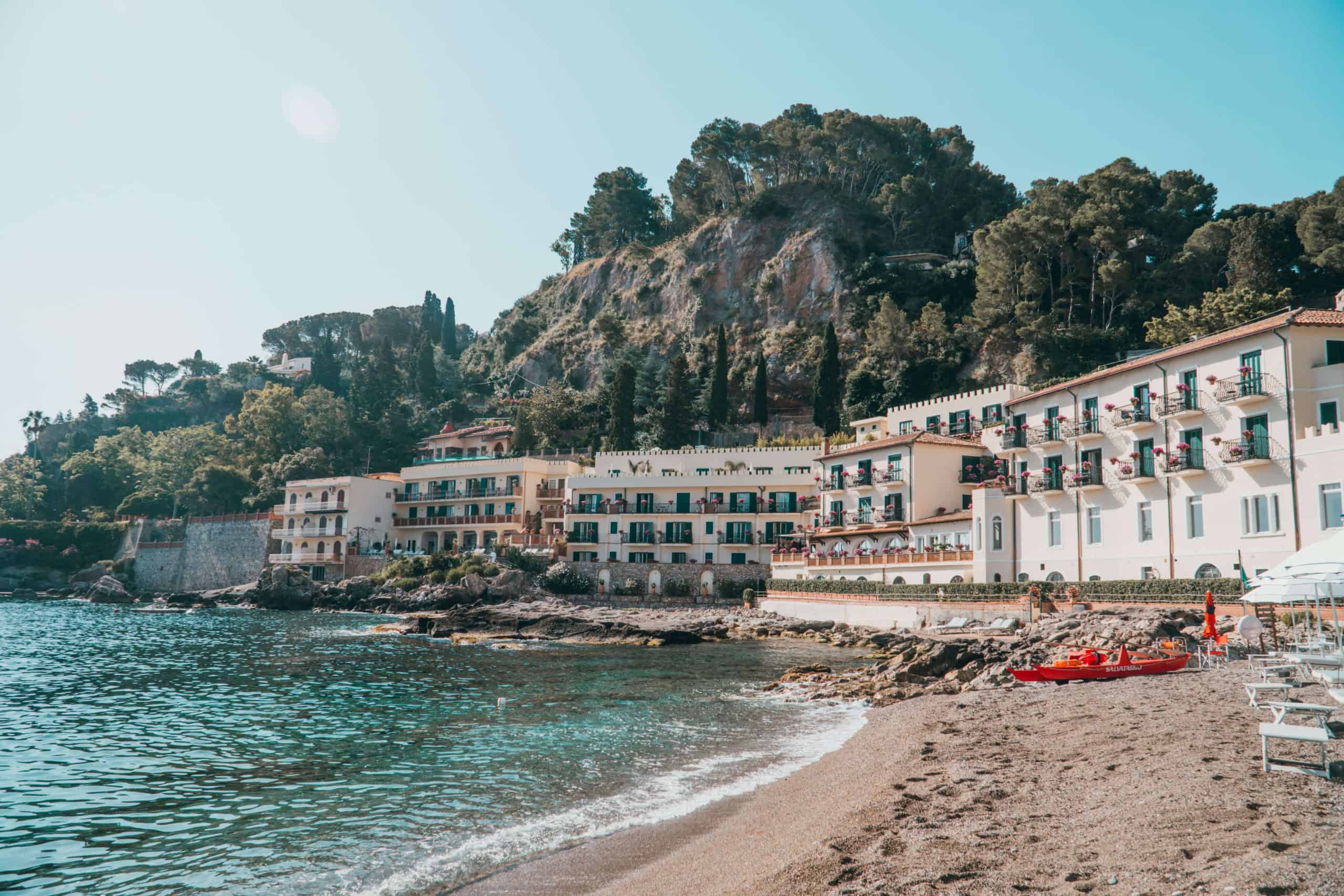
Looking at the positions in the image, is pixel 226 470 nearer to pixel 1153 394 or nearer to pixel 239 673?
pixel 239 673

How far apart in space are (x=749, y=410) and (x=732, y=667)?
176ft

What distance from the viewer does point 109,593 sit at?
268 ft

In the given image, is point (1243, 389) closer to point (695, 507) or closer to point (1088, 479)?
point (1088, 479)

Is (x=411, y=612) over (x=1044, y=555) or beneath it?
beneath

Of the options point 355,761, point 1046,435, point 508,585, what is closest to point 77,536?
point 508,585

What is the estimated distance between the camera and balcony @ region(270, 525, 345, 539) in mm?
79312

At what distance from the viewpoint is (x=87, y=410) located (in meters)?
141

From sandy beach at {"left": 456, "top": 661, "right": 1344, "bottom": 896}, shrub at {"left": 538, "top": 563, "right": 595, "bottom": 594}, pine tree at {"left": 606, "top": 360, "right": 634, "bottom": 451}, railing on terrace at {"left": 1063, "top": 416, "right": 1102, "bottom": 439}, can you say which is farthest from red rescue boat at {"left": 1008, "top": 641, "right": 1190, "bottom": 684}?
pine tree at {"left": 606, "top": 360, "right": 634, "bottom": 451}

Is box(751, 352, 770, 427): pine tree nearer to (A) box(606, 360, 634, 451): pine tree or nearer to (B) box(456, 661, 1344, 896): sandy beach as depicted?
(A) box(606, 360, 634, 451): pine tree

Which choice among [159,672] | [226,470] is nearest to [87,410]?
[226,470]

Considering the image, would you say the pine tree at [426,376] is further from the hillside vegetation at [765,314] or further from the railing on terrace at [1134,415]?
the railing on terrace at [1134,415]

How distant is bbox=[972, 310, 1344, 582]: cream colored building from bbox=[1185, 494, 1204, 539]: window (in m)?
0.04

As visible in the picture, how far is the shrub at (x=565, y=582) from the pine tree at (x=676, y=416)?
58.8 feet

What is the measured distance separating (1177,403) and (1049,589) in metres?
8.86
